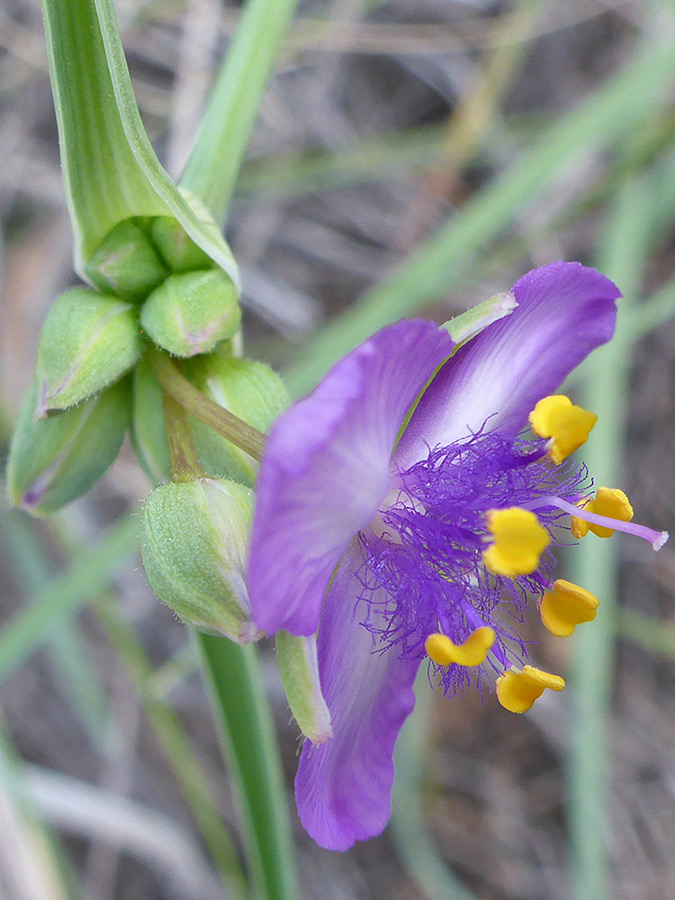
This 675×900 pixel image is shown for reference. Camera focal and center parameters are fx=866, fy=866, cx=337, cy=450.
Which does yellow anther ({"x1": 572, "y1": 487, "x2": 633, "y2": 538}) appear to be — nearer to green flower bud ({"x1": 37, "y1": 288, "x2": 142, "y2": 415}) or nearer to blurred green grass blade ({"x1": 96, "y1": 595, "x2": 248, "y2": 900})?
green flower bud ({"x1": 37, "y1": 288, "x2": 142, "y2": 415})

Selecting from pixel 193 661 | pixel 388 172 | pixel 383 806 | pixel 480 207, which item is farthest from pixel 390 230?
pixel 383 806

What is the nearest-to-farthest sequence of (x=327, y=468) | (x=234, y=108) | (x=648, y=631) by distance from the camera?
(x=327, y=468)
(x=234, y=108)
(x=648, y=631)

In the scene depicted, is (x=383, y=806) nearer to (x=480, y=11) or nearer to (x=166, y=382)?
(x=166, y=382)

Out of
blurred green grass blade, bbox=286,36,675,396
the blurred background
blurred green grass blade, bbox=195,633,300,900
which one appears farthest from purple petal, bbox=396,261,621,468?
the blurred background

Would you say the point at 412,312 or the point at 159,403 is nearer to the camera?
the point at 159,403

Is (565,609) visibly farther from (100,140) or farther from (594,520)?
(100,140)

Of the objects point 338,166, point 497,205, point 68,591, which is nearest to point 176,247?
point 68,591
